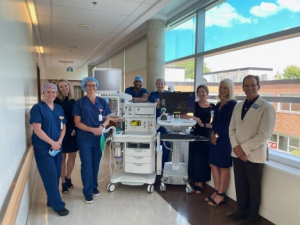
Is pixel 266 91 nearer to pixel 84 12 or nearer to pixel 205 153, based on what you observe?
pixel 205 153

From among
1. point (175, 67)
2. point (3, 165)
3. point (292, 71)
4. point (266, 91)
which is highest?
point (175, 67)

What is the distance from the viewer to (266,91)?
2697mm

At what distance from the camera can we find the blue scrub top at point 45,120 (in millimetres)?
2225

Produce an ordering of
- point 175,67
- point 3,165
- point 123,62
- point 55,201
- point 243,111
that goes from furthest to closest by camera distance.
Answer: point 123,62, point 175,67, point 55,201, point 243,111, point 3,165

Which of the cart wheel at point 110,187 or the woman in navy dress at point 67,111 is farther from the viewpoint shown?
the cart wheel at point 110,187

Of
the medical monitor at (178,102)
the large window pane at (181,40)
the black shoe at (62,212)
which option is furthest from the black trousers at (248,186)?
the large window pane at (181,40)

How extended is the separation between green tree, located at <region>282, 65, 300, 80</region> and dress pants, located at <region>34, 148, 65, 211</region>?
8.87 feet

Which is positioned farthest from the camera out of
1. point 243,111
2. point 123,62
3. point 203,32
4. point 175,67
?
point 123,62

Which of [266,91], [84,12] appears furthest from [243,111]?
[84,12]

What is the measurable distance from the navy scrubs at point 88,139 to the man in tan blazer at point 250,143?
1573mm

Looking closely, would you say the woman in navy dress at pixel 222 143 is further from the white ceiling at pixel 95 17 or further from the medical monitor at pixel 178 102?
the white ceiling at pixel 95 17

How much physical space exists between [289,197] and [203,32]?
3001 millimetres

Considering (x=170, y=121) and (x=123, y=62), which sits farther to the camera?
(x=123, y=62)

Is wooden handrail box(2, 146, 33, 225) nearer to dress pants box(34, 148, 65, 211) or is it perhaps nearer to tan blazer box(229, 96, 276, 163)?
dress pants box(34, 148, 65, 211)
